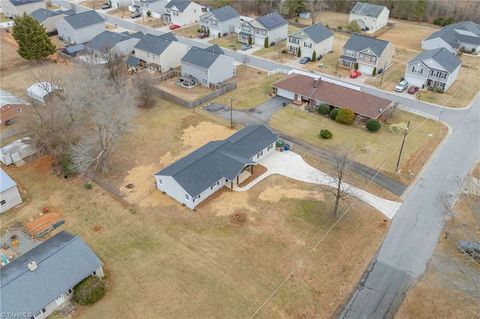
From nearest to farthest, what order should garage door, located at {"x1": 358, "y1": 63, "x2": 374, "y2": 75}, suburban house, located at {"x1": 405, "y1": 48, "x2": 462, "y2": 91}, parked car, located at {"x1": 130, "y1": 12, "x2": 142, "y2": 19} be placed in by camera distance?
suburban house, located at {"x1": 405, "y1": 48, "x2": 462, "y2": 91} < garage door, located at {"x1": 358, "y1": 63, "x2": 374, "y2": 75} < parked car, located at {"x1": 130, "y1": 12, "x2": 142, "y2": 19}

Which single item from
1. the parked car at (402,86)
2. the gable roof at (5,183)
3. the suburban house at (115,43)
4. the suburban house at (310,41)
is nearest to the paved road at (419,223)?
the parked car at (402,86)

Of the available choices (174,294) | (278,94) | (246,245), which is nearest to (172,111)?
(278,94)

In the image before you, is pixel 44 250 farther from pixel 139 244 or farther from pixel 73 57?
pixel 73 57

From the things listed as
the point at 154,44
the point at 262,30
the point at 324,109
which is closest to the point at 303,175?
the point at 324,109

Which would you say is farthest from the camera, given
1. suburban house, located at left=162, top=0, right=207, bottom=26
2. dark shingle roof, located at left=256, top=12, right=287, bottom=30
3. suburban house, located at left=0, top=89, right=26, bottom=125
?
suburban house, located at left=162, top=0, right=207, bottom=26

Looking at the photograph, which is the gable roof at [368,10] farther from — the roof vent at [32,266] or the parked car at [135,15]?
the roof vent at [32,266]

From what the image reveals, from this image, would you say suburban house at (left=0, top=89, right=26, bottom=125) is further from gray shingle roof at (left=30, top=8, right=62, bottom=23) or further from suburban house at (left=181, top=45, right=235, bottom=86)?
gray shingle roof at (left=30, top=8, right=62, bottom=23)

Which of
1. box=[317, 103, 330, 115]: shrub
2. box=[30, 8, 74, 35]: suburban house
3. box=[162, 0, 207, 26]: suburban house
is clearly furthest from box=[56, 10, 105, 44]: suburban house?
box=[317, 103, 330, 115]: shrub

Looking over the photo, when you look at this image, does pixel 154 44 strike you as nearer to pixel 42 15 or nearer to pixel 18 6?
pixel 42 15
